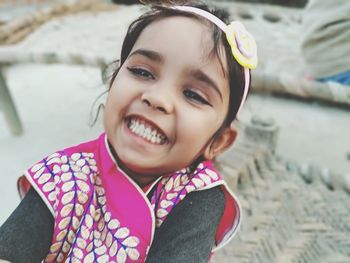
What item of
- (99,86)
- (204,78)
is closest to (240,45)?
(204,78)

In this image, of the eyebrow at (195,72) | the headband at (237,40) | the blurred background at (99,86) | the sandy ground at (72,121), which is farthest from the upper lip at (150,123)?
the sandy ground at (72,121)

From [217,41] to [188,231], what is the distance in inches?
16.4

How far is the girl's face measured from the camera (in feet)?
2.64

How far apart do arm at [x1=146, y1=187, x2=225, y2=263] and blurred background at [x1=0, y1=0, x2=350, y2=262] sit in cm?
77

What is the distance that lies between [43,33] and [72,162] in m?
3.79

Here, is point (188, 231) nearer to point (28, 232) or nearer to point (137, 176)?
point (137, 176)

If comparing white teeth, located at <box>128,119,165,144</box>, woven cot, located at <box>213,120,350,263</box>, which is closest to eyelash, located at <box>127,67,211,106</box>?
white teeth, located at <box>128,119,165,144</box>

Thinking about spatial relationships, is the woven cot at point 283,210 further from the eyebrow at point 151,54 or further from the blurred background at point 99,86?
the eyebrow at point 151,54

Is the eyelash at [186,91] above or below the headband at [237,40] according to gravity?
below

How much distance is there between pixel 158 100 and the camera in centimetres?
77

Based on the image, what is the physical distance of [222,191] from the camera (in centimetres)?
96

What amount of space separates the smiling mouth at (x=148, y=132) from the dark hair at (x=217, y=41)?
7.3 inches

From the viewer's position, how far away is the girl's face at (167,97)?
81 centimetres

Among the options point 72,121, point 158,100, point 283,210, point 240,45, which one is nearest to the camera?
point 158,100
